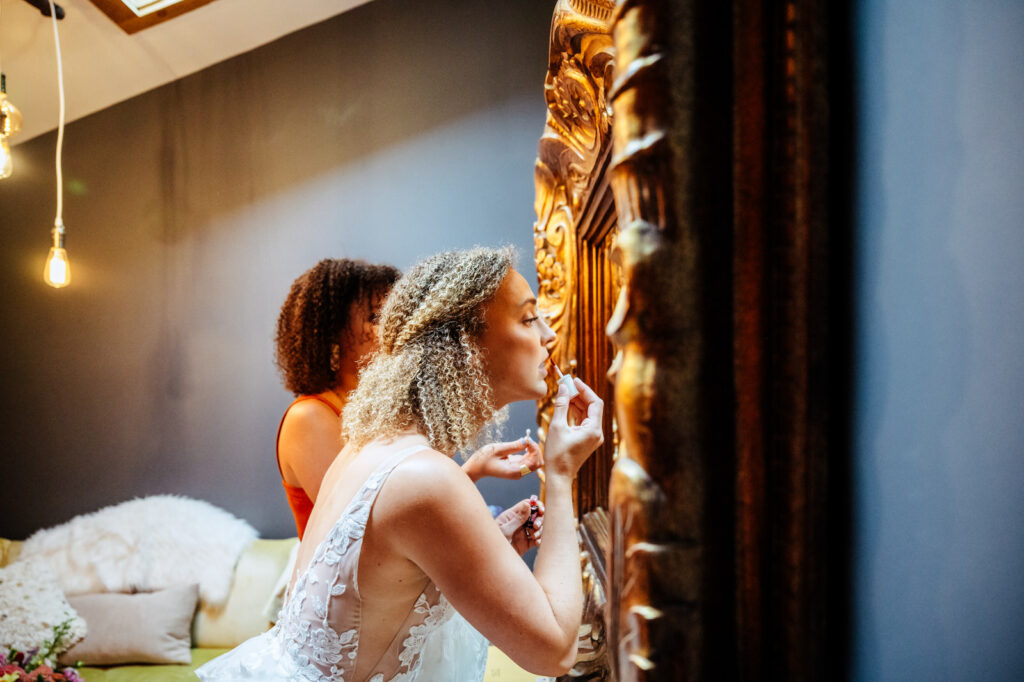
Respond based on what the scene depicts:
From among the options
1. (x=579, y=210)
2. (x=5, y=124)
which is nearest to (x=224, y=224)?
Result: (x=5, y=124)

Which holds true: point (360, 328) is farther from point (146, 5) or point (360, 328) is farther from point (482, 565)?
point (146, 5)

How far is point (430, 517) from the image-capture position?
0.73 metres

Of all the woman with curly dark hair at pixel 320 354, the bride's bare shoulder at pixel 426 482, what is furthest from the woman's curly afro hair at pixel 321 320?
the bride's bare shoulder at pixel 426 482

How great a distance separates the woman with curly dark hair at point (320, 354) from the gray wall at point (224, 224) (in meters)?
0.83

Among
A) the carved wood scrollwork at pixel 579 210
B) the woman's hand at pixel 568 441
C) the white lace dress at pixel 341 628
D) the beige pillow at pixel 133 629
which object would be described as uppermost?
the carved wood scrollwork at pixel 579 210

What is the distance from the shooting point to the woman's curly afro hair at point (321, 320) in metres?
1.60

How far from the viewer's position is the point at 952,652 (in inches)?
11.0

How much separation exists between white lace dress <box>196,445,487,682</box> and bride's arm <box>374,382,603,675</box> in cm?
5

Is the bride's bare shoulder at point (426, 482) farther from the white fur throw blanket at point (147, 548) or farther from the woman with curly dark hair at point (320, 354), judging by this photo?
the white fur throw blanket at point (147, 548)

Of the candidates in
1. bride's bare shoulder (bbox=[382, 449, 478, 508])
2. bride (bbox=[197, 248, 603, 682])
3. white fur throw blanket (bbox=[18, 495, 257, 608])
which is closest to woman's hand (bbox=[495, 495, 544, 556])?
bride (bbox=[197, 248, 603, 682])

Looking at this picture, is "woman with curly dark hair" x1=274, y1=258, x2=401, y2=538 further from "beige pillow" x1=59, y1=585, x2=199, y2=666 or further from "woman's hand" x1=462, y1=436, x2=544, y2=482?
"beige pillow" x1=59, y1=585, x2=199, y2=666

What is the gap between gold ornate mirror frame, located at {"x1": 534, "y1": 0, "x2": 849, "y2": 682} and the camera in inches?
13.1

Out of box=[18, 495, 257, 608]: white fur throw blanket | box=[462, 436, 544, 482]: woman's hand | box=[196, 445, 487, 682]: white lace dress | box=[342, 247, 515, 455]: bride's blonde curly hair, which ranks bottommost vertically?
box=[18, 495, 257, 608]: white fur throw blanket

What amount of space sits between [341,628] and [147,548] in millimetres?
2100
